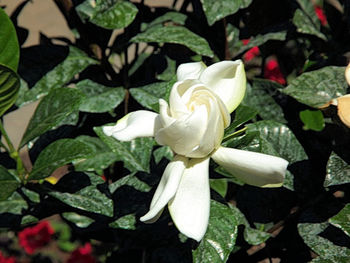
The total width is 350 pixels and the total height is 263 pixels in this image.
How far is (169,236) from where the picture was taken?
3.63 feet

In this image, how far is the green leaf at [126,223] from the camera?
3.06 feet

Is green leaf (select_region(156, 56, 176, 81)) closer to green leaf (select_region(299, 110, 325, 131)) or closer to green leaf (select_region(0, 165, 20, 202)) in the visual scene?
green leaf (select_region(299, 110, 325, 131))

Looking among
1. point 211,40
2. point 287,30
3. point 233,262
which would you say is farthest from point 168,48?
point 233,262

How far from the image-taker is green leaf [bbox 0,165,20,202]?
0.89 metres

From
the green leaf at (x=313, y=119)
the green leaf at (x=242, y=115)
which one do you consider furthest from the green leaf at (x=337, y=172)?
the green leaf at (x=313, y=119)

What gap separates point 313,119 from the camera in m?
1.25

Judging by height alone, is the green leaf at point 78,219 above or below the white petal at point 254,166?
below

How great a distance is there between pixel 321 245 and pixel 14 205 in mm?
687

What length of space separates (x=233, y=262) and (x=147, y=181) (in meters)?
0.41

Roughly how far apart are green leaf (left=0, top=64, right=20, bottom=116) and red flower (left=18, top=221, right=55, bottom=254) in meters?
1.77

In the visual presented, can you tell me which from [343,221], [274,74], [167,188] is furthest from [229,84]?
[274,74]

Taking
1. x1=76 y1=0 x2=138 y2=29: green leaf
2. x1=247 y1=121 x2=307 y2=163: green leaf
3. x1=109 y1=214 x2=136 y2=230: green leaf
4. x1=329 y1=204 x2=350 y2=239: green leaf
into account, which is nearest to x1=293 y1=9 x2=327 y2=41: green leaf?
x1=247 y1=121 x2=307 y2=163: green leaf

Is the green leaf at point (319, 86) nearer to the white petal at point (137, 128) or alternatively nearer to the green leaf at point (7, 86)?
the white petal at point (137, 128)

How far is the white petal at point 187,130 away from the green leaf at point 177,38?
410 millimetres
